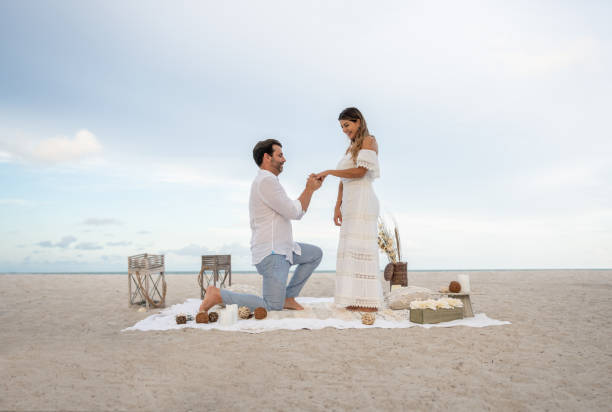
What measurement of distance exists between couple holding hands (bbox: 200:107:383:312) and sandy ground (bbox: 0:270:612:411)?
0.79 meters

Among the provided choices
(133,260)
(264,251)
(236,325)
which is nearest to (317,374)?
(236,325)

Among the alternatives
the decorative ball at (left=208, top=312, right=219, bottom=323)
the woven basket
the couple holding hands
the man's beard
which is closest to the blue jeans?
the couple holding hands

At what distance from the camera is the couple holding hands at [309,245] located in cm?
446

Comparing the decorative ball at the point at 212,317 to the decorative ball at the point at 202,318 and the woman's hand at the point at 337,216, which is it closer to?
the decorative ball at the point at 202,318

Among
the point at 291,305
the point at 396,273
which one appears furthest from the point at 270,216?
the point at 396,273

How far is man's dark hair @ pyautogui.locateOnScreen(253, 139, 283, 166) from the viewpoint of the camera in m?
4.62

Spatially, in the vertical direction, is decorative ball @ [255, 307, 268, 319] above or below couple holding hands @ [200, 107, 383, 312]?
below

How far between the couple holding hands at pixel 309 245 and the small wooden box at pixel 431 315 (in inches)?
19.6

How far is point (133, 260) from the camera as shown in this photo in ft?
17.4

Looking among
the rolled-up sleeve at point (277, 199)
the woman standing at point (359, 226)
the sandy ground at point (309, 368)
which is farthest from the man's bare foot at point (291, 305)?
the rolled-up sleeve at point (277, 199)

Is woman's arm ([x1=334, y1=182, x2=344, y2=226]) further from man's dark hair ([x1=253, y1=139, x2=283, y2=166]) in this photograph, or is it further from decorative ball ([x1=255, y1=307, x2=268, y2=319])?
decorative ball ([x1=255, y1=307, x2=268, y2=319])

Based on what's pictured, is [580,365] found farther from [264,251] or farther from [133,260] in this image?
[133,260]

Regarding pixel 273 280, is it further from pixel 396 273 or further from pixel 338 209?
pixel 396 273

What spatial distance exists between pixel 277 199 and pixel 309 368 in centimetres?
204
